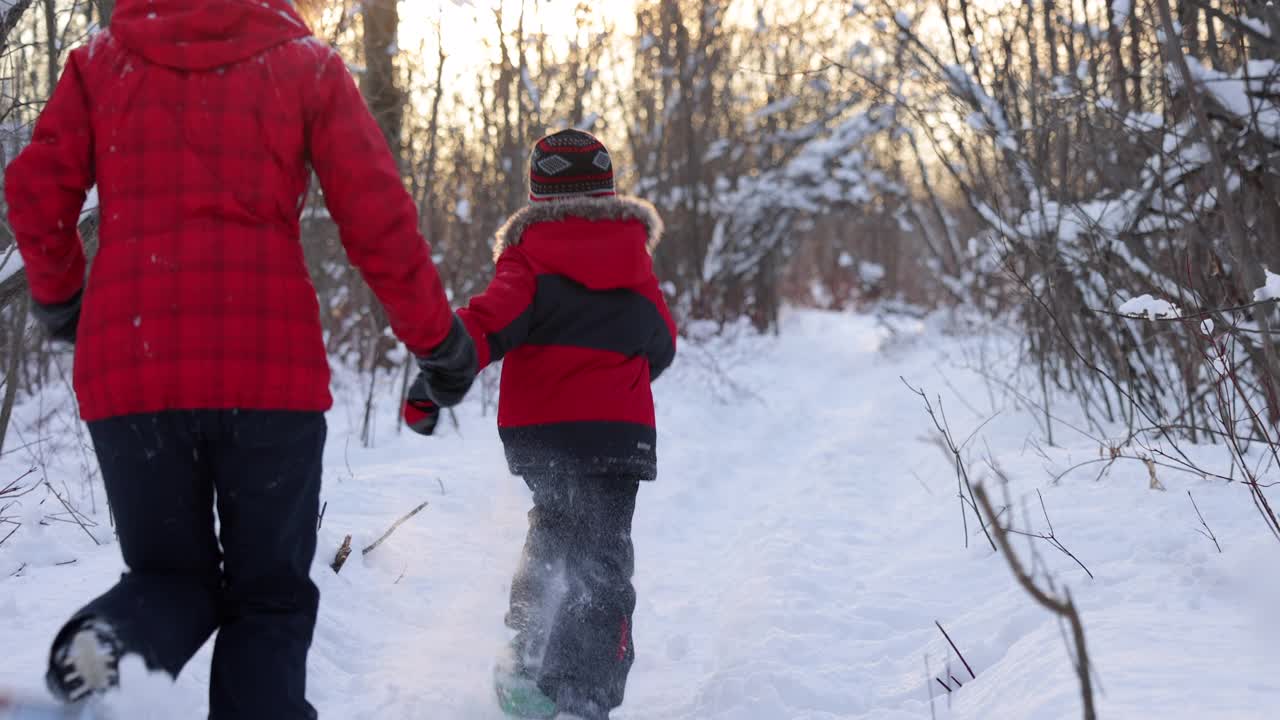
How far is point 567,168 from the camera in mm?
2717

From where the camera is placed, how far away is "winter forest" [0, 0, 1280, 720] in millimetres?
2480

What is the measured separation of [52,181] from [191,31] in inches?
14.6

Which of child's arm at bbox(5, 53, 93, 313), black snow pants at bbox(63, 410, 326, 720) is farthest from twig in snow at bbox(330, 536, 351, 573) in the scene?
child's arm at bbox(5, 53, 93, 313)

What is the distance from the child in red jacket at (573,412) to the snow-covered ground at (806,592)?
0.27 meters

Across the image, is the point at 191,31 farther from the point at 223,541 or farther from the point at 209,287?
the point at 223,541

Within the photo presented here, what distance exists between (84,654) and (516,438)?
1312 mm

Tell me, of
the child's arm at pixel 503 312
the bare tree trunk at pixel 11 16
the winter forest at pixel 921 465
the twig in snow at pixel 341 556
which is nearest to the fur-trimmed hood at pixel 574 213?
the child's arm at pixel 503 312

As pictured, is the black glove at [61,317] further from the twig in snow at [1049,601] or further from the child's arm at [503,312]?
the twig in snow at [1049,601]

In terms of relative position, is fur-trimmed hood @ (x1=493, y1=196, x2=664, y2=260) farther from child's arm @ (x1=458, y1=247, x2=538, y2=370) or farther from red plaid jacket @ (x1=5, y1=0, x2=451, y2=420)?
red plaid jacket @ (x1=5, y1=0, x2=451, y2=420)

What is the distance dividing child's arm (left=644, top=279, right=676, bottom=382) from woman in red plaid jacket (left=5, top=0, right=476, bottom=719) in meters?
1.07

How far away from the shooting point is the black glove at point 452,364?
77.7 inches

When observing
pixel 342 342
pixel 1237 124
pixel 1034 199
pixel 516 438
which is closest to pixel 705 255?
pixel 342 342

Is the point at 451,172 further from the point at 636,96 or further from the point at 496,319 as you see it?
the point at 496,319

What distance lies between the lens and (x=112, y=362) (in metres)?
1.61
